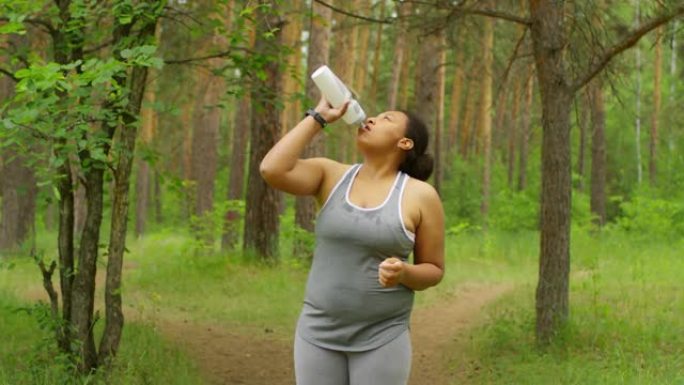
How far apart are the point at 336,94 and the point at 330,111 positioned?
7cm

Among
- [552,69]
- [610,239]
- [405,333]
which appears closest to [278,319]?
[552,69]

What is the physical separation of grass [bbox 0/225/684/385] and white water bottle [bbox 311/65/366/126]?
3.44 m

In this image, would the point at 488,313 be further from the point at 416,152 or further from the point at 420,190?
the point at 420,190

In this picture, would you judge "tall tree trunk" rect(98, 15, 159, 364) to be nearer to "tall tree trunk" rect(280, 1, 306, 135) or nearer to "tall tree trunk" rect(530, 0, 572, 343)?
"tall tree trunk" rect(280, 1, 306, 135)

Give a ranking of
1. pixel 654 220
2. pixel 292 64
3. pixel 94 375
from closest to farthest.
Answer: pixel 94 375 → pixel 292 64 → pixel 654 220

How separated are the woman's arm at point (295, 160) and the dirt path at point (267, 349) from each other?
416 centimetres

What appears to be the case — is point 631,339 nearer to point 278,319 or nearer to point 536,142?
point 278,319

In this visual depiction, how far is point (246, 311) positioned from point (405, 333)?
707cm

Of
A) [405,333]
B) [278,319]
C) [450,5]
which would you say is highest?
[450,5]

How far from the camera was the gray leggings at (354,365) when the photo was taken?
2998 mm

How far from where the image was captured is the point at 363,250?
2953mm

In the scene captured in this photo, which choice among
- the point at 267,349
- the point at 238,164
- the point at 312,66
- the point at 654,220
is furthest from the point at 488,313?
the point at 654,220

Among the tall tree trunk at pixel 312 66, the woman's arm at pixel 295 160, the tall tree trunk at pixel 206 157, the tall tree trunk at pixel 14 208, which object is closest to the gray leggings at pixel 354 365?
the woman's arm at pixel 295 160

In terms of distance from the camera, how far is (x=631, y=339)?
24.4 ft
